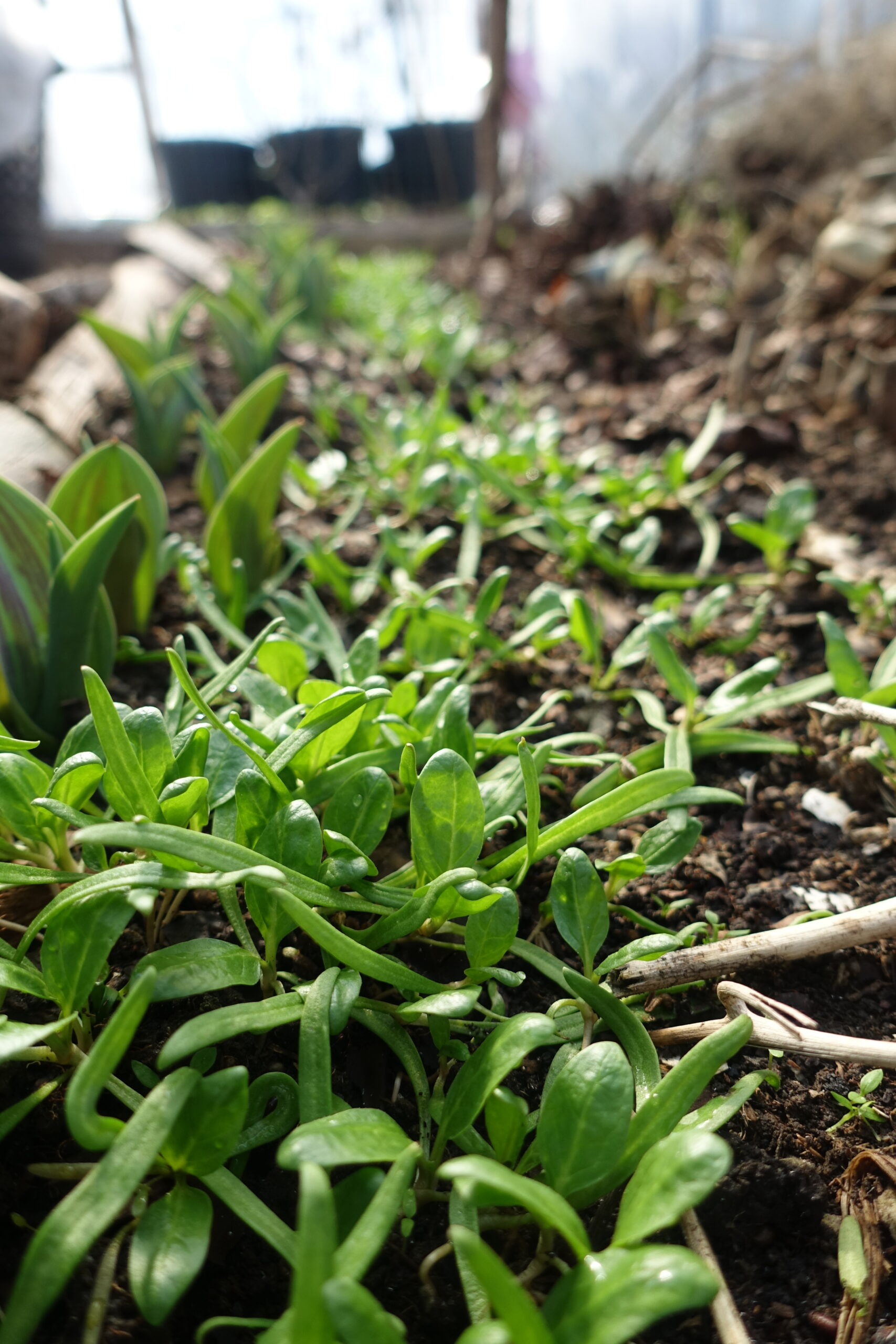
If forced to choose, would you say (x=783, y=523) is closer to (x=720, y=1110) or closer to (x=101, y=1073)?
(x=720, y=1110)

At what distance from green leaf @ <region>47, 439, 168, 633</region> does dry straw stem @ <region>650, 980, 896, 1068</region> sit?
3.04 ft

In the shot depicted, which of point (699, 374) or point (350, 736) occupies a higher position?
point (350, 736)

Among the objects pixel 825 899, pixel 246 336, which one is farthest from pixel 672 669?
pixel 246 336

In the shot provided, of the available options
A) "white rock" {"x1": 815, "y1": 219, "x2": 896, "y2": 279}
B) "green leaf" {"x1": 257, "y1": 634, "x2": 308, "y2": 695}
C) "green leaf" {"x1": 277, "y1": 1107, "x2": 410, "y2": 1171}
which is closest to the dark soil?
"green leaf" {"x1": 277, "y1": 1107, "x2": 410, "y2": 1171}

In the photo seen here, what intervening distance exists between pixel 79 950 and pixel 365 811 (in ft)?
0.87

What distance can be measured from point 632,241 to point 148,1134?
15.2 feet

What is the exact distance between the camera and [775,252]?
361 centimetres

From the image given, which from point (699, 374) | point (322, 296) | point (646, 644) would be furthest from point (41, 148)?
point (646, 644)

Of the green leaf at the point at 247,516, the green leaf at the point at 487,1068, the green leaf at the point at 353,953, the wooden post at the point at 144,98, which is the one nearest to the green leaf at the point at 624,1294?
the green leaf at the point at 487,1068

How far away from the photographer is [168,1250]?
0.58 metres

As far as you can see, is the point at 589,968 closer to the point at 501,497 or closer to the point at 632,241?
the point at 501,497

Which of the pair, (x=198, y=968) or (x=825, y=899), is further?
(x=825, y=899)

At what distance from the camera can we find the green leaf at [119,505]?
1.25 metres

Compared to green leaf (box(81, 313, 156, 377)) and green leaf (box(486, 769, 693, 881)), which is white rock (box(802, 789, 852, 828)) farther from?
green leaf (box(81, 313, 156, 377))
